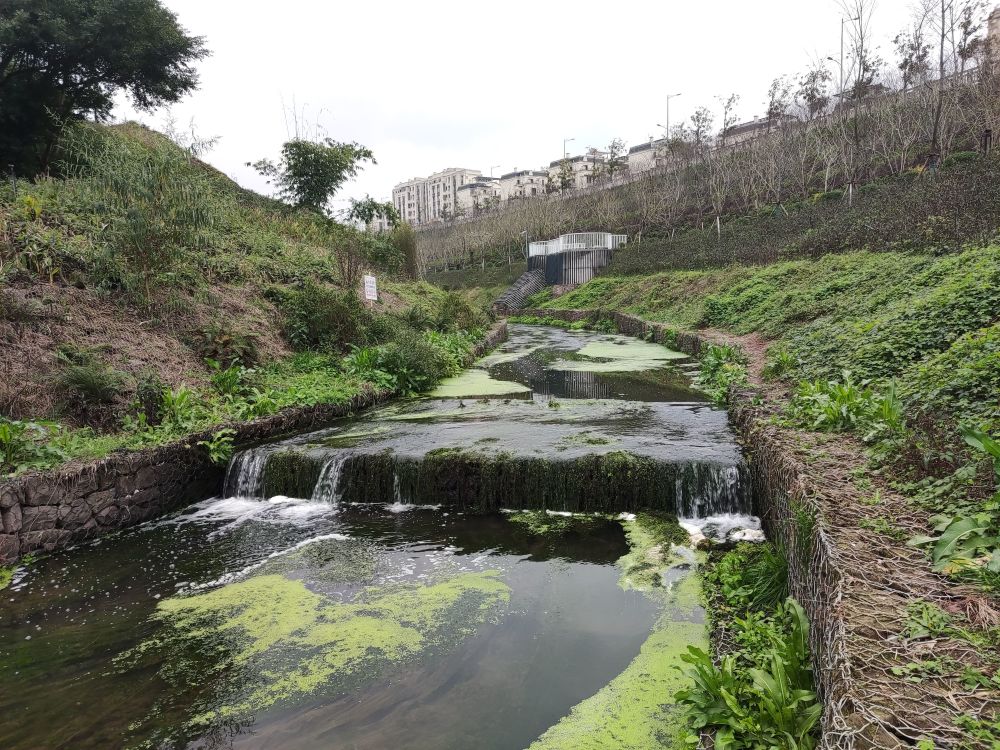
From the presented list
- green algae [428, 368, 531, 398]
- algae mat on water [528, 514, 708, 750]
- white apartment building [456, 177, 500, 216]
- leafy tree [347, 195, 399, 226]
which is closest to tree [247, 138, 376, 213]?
leafy tree [347, 195, 399, 226]

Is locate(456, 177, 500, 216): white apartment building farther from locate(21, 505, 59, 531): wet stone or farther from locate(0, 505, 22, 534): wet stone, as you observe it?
locate(0, 505, 22, 534): wet stone

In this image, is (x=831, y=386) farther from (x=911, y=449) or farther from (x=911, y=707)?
(x=911, y=707)

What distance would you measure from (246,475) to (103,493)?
4.88 feet

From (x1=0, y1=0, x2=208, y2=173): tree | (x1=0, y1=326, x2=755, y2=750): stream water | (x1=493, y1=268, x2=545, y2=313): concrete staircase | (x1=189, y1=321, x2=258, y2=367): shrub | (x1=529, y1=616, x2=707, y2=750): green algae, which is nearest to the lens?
(x1=529, y1=616, x2=707, y2=750): green algae

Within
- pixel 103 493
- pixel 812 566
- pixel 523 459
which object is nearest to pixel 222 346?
pixel 103 493

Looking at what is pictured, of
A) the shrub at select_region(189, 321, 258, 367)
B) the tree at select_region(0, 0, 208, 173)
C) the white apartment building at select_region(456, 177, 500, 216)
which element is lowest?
the shrub at select_region(189, 321, 258, 367)

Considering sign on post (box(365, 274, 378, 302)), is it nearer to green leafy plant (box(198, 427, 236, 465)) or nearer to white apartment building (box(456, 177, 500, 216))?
green leafy plant (box(198, 427, 236, 465))

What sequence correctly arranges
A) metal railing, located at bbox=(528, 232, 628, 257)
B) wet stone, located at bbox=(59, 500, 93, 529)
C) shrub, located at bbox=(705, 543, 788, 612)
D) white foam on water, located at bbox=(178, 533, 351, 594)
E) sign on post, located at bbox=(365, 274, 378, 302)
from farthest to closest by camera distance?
1. metal railing, located at bbox=(528, 232, 628, 257)
2. sign on post, located at bbox=(365, 274, 378, 302)
3. wet stone, located at bbox=(59, 500, 93, 529)
4. white foam on water, located at bbox=(178, 533, 351, 594)
5. shrub, located at bbox=(705, 543, 788, 612)

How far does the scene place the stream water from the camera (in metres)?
3.14

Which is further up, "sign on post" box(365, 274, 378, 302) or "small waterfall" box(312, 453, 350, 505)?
"sign on post" box(365, 274, 378, 302)

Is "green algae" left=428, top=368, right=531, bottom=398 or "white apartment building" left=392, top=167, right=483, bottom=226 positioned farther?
"white apartment building" left=392, top=167, right=483, bottom=226

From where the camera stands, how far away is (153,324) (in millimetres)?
9117

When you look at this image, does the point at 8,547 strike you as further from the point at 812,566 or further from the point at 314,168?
the point at 314,168

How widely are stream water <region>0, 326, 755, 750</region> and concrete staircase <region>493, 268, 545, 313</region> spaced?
3028cm
